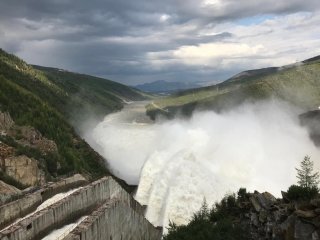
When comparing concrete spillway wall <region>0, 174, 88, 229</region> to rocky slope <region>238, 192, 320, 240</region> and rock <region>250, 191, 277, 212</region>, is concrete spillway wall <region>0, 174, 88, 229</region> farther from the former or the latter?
rock <region>250, 191, 277, 212</region>

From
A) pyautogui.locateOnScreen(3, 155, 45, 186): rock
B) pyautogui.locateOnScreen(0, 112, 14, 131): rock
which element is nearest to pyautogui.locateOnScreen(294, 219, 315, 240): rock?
pyautogui.locateOnScreen(3, 155, 45, 186): rock

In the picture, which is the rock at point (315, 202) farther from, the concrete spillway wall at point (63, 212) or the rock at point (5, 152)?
the rock at point (5, 152)

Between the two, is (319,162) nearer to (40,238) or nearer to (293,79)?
(40,238)

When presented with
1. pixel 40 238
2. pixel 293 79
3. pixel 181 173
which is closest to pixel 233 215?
pixel 40 238

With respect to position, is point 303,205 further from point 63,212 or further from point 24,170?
point 24,170

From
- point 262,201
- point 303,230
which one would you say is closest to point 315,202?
point 303,230

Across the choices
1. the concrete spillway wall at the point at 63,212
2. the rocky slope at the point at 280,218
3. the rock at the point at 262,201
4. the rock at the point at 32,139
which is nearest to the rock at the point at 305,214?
the rocky slope at the point at 280,218
